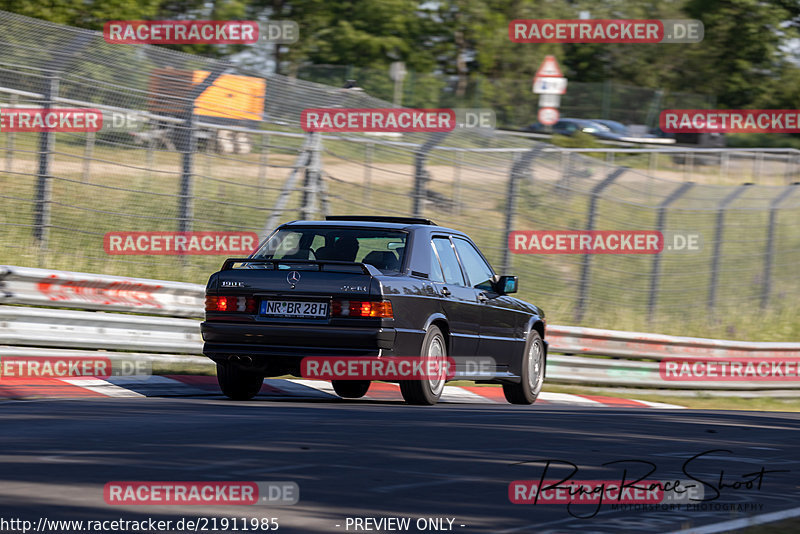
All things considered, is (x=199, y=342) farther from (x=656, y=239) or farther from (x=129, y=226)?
(x=656, y=239)

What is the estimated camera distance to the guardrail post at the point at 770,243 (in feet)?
66.5

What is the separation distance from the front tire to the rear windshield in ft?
8.09

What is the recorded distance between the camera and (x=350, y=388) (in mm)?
12016

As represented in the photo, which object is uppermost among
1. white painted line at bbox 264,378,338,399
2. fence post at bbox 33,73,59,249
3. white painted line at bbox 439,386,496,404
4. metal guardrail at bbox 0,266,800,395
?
fence post at bbox 33,73,59,249

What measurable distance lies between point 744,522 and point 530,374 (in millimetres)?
6951

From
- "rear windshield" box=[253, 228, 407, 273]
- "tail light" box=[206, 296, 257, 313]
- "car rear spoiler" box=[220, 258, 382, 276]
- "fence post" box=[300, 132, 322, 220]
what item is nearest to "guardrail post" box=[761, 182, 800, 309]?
"fence post" box=[300, 132, 322, 220]

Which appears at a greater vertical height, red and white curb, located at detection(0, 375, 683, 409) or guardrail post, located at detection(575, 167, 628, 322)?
guardrail post, located at detection(575, 167, 628, 322)

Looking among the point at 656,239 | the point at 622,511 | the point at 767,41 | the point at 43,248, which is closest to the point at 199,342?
the point at 43,248

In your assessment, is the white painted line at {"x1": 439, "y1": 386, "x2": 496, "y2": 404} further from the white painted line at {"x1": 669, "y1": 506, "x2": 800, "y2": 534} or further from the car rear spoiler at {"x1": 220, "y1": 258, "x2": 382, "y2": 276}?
the white painted line at {"x1": 669, "y1": 506, "x2": 800, "y2": 534}

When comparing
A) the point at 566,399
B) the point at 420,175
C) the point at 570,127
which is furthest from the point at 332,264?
the point at 570,127

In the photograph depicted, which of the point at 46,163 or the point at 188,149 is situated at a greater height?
the point at 188,149

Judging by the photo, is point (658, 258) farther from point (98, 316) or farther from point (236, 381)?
point (98, 316)

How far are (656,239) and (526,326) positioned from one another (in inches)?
264

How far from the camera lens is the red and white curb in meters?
10.3
